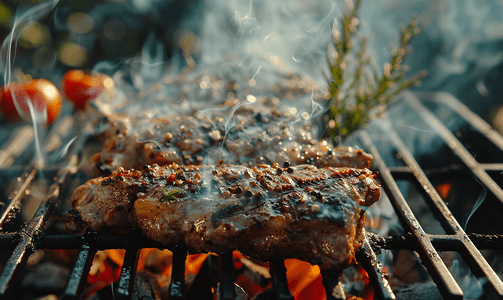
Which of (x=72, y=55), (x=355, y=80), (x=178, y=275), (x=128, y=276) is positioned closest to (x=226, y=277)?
(x=178, y=275)

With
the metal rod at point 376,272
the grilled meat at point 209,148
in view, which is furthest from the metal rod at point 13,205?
the metal rod at point 376,272

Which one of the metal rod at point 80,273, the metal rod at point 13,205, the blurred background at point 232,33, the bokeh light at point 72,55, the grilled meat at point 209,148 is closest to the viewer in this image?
the metal rod at point 80,273

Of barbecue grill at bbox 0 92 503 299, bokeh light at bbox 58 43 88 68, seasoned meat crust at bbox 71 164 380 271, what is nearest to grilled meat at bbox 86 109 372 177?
seasoned meat crust at bbox 71 164 380 271

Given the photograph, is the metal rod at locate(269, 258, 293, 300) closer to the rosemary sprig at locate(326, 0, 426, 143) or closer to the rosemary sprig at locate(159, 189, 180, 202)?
the rosemary sprig at locate(159, 189, 180, 202)

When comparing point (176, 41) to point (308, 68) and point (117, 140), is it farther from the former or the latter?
point (117, 140)

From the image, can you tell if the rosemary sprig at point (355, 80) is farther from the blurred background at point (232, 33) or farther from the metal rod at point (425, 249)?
the blurred background at point (232, 33)

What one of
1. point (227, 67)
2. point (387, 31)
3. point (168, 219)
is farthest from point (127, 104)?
point (387, 31)
